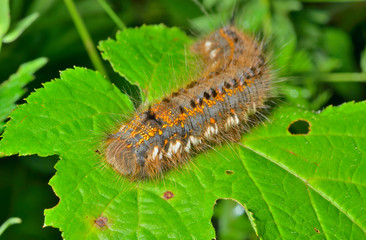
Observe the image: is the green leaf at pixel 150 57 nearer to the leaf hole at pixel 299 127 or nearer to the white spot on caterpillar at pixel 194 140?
the white spot on caterpillar at pixel 194 140

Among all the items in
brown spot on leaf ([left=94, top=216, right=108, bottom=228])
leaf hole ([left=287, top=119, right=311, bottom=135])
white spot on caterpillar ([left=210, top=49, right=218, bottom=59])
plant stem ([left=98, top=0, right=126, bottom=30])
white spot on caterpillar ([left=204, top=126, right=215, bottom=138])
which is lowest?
brown spot on leaf ([left=94, top=216, right=108, bottom=228])

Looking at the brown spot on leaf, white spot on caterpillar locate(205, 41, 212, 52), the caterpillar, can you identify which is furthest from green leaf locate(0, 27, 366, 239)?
white spot on caterpillar locate(205, 41, 212, 52)

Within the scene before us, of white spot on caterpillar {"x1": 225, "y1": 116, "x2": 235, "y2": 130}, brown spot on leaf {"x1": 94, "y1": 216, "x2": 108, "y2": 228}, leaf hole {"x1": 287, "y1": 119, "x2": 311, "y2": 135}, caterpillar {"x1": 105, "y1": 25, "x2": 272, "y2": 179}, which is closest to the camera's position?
brown spot on leaf {"x1": 94, "y1": 216, "x2": 108, "y2": 228}

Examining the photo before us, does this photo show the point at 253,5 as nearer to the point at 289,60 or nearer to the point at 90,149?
the point at 289,60

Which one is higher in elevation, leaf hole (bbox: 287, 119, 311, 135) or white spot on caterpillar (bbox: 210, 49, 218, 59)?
white spot on caterpillar (bbox: 210, 49, 218, 59)

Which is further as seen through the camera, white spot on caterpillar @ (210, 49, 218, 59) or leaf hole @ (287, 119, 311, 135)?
white spot on caterpillar @ (210, 49, 218, 59)

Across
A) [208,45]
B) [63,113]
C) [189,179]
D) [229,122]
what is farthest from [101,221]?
[208,45]

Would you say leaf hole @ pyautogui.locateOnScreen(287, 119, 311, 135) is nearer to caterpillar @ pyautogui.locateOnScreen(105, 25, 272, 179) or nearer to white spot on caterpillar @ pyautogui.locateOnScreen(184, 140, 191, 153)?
caterpillar @ pyautogui.locateOnScreen(105, 25, 272, 179)
